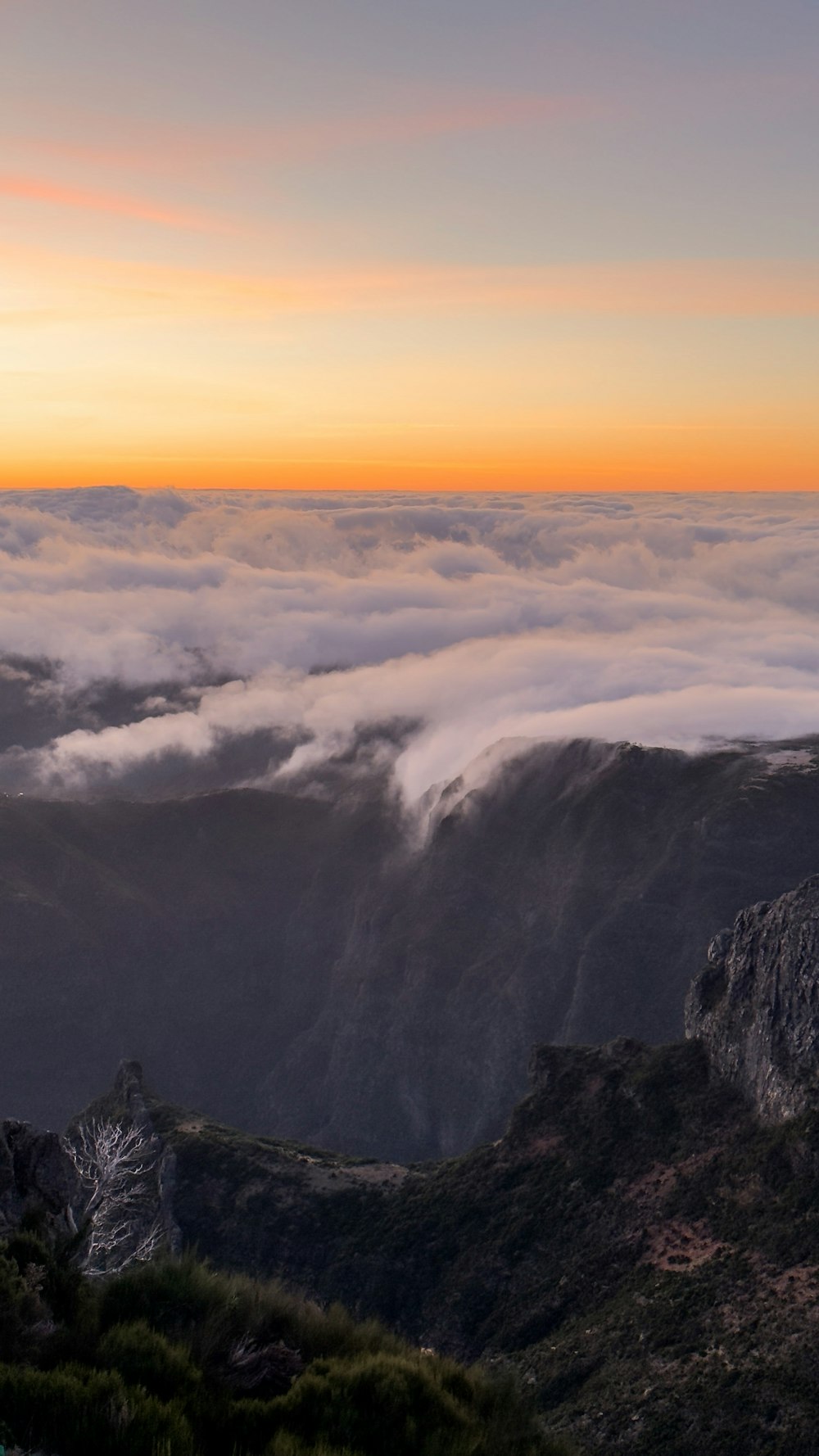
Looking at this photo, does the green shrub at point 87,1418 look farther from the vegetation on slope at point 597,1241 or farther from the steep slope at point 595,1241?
the vegetation on slope at point 597,1241

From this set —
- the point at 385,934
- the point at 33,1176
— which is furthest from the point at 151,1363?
the point at 385,934

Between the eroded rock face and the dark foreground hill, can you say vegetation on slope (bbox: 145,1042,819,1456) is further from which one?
the dark foreground hill

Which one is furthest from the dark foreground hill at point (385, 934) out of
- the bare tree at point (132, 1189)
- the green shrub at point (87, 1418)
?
the green shrub at point (87, 1418)

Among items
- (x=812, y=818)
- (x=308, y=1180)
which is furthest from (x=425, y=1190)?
(x=812, y=818)

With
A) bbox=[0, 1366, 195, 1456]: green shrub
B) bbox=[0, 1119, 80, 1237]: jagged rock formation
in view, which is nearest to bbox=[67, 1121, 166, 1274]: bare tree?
bbox=[0, 1119, 80, 1237]: jagged rock formation

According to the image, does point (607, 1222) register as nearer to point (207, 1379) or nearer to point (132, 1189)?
point (132, 1189)

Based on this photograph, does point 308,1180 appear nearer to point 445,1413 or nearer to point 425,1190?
point 425,1190
